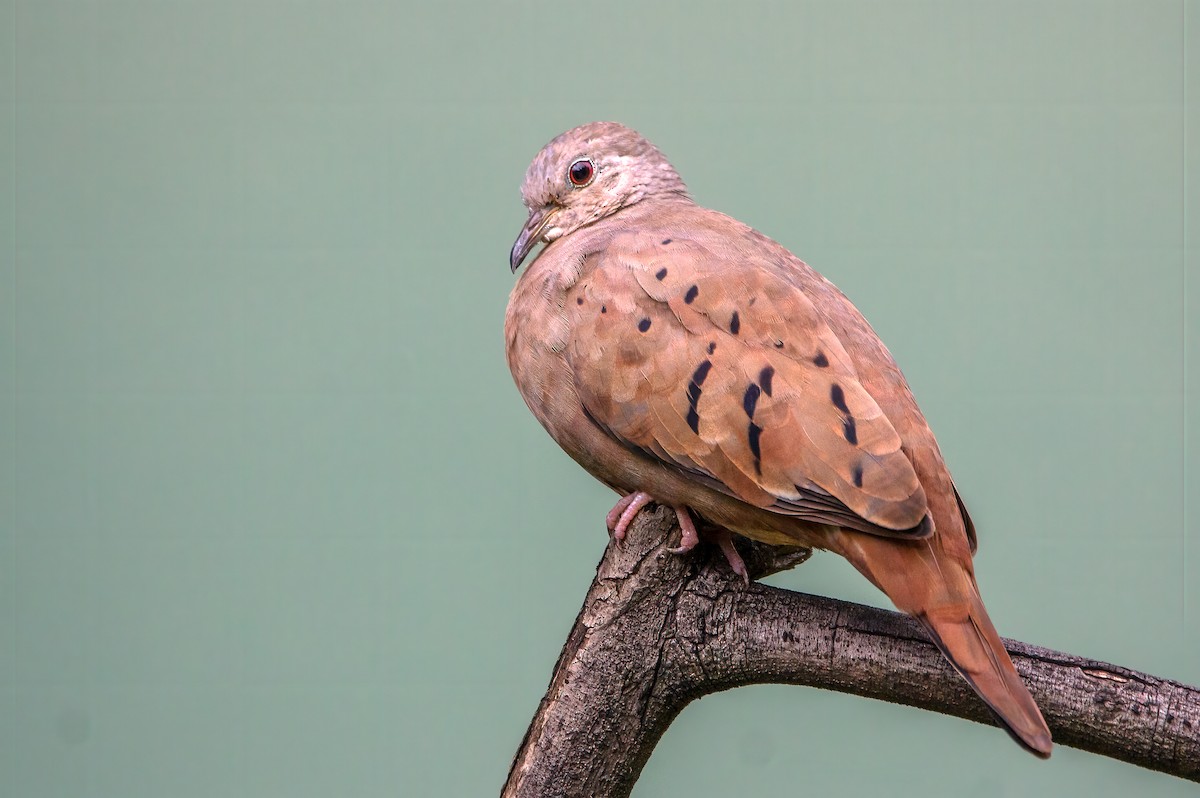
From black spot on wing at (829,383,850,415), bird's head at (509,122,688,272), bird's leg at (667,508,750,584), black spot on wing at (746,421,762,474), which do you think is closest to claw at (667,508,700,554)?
bird's leg at (667,508,750,584)

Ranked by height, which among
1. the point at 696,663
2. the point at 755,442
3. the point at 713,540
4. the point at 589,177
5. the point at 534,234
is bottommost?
the point at 696,663

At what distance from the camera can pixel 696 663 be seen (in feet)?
6.99

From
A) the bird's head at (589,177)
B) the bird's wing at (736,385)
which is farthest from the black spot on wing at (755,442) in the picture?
the bird's head at (589,177)

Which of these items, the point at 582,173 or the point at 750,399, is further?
the point at 582,173

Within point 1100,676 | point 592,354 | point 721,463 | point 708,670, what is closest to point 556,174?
point 592,354

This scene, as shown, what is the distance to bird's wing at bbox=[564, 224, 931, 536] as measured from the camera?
1826 mm

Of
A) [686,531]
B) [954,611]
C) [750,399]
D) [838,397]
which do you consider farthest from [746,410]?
[954,611]

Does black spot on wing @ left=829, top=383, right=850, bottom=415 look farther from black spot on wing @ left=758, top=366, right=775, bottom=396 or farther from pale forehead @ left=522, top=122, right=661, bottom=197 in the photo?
pale forehead @ left=522, top=122, right=661, bottom=197

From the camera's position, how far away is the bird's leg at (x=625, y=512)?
2139 millimetres

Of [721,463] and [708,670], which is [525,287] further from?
[708,670]

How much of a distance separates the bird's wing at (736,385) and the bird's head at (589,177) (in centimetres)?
33

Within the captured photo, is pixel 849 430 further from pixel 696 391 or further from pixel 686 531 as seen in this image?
pixel 686 531

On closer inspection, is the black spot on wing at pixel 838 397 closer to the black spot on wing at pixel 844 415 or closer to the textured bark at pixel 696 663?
the black spot on wing at pixel 844 415

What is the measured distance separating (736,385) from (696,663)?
1.89 feet
